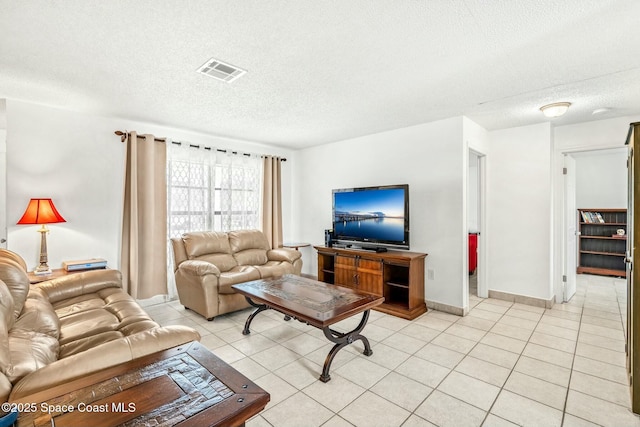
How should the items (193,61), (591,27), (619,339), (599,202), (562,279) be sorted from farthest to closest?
(599,202)
(562,279)
(619,339)
(193,61)
(591,27)

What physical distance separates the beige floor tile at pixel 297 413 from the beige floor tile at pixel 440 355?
112 centimetres

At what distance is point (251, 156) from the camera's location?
16.7ft

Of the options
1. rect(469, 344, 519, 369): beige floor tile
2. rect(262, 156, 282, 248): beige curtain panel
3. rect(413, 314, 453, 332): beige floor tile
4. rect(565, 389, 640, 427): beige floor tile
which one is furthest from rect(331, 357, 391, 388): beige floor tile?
rect(262, 156, 282, 248): beige curtain panel

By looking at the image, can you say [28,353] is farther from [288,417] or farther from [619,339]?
[619,339]

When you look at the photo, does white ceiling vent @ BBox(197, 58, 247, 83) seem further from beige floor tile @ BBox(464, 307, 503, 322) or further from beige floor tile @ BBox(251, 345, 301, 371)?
beige floor tile @ BBox(464, 307, 503, 322)

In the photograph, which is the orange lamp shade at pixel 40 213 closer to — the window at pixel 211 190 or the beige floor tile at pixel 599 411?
the window at pixel 211 190

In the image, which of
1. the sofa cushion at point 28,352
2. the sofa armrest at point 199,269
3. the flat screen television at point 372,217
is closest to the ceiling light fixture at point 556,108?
the flat screen television at point 372,217

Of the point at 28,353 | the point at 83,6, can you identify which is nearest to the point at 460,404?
the point at 28,353

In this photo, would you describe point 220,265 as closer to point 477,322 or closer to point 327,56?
point 327,56

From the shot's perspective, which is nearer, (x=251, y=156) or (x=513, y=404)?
(x=513, y=404)

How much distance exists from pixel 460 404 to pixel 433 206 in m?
2.37

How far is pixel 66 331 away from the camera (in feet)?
6.83

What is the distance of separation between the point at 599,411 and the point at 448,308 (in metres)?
1.82

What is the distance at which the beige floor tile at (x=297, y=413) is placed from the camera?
6.04ft
